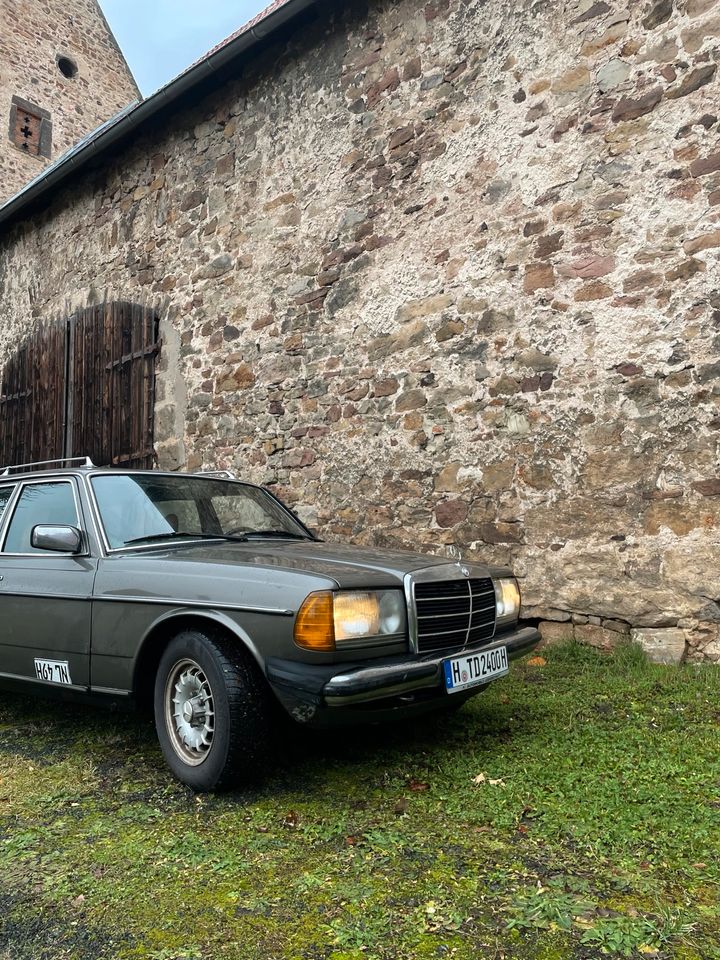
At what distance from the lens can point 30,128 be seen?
18.3 meters

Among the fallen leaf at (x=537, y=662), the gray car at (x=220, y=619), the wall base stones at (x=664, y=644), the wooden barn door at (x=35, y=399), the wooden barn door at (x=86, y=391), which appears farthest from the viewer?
the wooden barn door at (x=35, y=399)

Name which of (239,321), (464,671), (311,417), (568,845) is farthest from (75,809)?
(239,321)

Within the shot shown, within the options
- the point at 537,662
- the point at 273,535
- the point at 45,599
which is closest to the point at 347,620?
the point at 273,535

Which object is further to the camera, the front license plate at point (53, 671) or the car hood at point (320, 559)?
the front license plate at point (53, 671)

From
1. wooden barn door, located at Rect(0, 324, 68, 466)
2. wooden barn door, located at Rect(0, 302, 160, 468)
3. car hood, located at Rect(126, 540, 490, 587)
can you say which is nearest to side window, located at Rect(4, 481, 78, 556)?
car hood, located at Rect(126, 540, 490, 587)

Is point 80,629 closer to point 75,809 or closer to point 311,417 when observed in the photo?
point 75,809

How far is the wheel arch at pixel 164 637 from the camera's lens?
2.88m

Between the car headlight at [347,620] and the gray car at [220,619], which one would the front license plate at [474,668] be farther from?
the car headlight at [347,620]

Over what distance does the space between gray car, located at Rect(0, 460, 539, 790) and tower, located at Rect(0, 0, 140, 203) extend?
55.2ft

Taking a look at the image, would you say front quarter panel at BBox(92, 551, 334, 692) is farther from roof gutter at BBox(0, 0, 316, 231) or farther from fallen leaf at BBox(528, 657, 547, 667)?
roof gutter at BBox(0, 0, 316, 231)

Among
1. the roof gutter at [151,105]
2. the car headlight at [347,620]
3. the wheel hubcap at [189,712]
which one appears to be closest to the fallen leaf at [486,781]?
the car headlight at [347,620]

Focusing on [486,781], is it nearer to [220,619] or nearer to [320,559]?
[320,559]

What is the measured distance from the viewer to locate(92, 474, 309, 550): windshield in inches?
144

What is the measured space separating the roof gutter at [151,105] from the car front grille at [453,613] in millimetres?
5998
